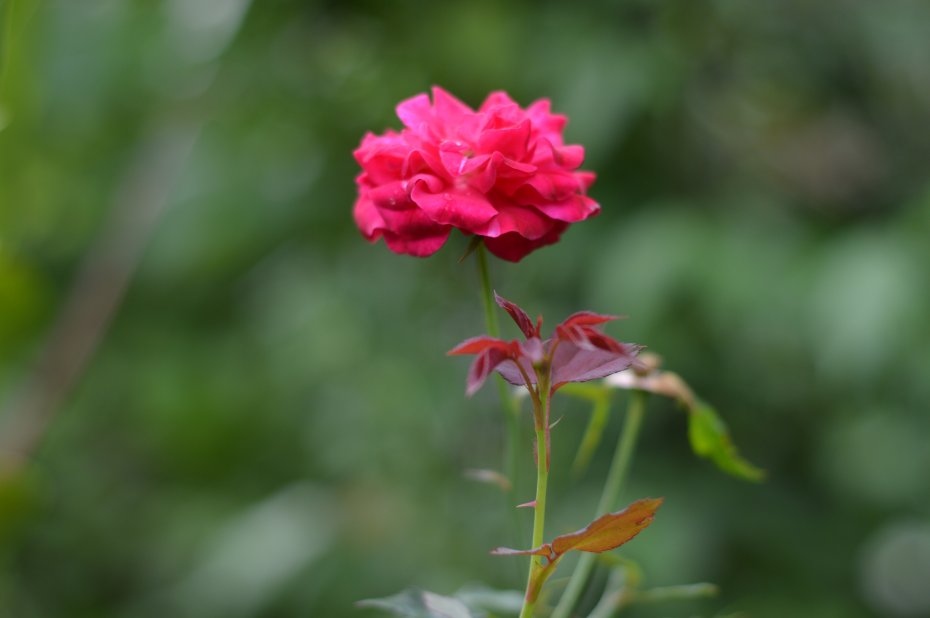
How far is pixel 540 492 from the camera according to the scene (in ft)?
1.10

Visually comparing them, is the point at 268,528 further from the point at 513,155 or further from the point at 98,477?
the point at 513,155

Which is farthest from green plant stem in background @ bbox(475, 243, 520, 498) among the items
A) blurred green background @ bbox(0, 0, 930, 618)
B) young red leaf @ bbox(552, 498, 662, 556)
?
blurred green background @ bbox(0, 0, 930, 618)

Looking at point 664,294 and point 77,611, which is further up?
point 664,294

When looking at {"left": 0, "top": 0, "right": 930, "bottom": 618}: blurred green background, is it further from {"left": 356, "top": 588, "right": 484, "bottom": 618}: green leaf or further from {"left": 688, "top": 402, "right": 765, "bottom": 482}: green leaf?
{"left": 356, "top": 588, "right": 484, "bottom": 618}: green leaf

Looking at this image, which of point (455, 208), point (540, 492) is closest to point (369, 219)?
point (455, 208)

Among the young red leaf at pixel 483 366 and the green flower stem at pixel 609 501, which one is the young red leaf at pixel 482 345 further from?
the green flower stem at pixel 609 501

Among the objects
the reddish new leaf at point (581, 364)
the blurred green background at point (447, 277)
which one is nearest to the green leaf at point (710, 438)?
the reddish new leaf at point (581, 364)

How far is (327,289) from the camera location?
1226mm

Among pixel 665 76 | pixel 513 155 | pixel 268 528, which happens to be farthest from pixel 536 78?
pixel 513 155

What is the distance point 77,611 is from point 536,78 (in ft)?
3.65

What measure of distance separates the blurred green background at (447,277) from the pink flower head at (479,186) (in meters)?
0.56

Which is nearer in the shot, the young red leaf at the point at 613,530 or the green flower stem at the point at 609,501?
the young red leaf at the point at 613,530

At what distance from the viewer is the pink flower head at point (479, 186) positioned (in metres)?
0.40

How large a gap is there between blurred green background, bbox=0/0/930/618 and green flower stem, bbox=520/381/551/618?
638mm
